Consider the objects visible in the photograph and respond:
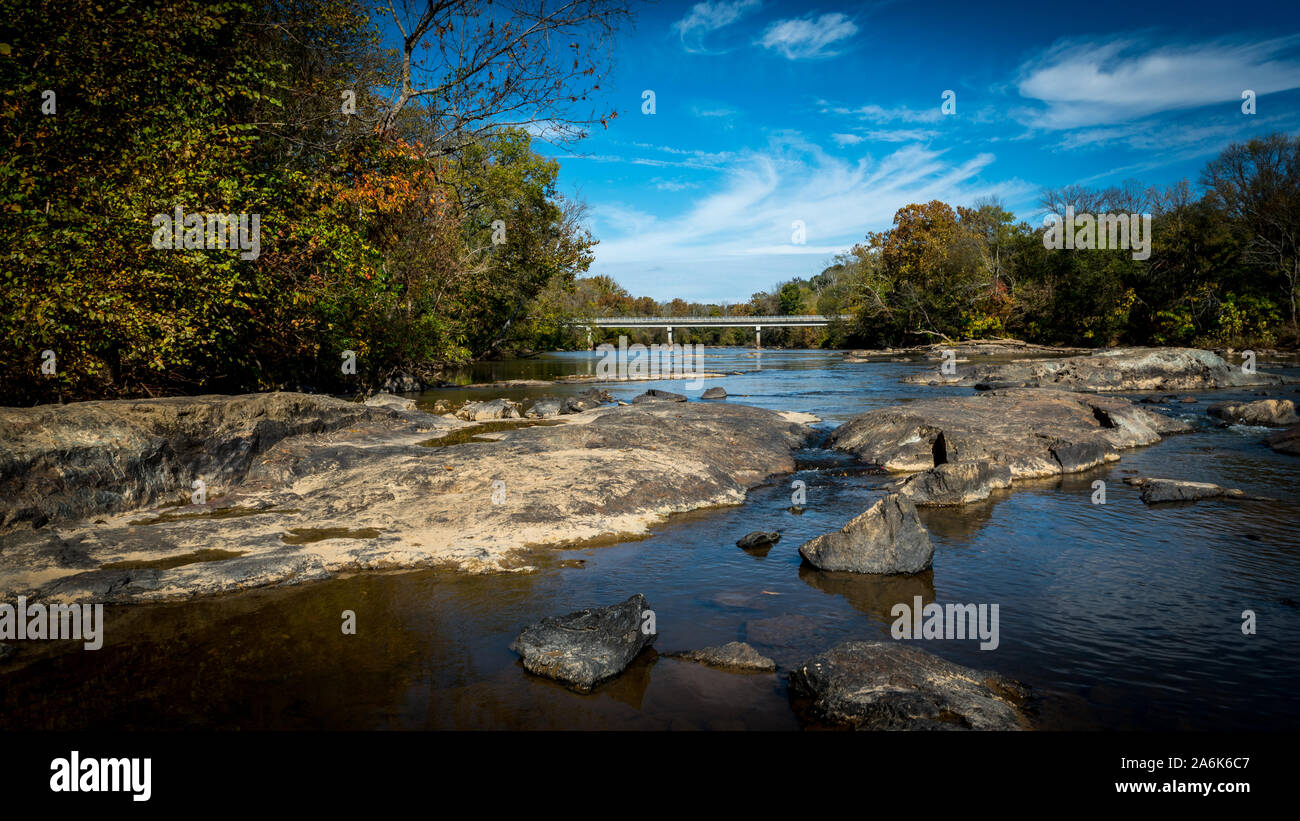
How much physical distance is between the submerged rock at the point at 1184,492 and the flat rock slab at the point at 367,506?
653cm

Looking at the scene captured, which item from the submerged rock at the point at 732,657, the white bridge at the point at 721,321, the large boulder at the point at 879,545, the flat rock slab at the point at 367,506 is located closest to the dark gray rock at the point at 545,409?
the flat rock slab at the point at 367,506

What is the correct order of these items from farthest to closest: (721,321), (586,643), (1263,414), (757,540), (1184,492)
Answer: (721,321), (1263,414), (1184,492), (757,540), (586,643)

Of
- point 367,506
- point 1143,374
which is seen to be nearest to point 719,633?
point 367,506

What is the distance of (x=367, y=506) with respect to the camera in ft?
30.8

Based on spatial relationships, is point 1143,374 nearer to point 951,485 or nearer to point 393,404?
point 951,485

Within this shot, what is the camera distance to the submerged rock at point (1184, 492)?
10.6 meters

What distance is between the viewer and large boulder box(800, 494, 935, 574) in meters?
7.76

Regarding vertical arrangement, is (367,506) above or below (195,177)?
below

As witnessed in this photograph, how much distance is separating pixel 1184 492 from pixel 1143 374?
23.2 metres

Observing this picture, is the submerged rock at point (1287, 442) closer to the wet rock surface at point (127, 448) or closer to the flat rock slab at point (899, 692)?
the flat rock slab at point (899, 692)

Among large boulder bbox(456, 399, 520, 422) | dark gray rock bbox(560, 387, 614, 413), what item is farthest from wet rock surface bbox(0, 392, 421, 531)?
dark gray rock bbox(560, 387, 614, 413)

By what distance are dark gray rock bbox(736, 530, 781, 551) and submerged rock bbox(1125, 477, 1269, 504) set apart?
712 cm
